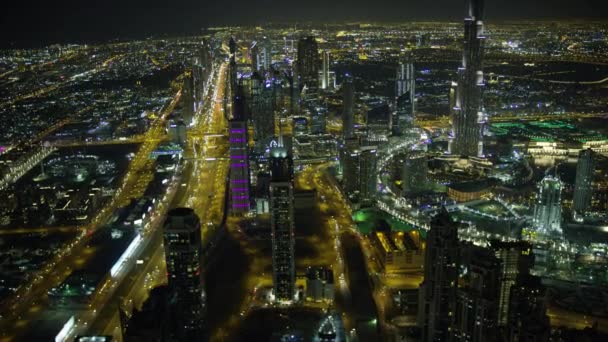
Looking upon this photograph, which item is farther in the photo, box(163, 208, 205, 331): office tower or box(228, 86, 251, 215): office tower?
box(228, 86, 251, 215): office tower

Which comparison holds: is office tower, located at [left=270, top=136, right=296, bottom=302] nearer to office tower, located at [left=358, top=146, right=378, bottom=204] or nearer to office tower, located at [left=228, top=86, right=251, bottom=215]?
office tower, located at [left=228, top=86, right=251, bottom=215]

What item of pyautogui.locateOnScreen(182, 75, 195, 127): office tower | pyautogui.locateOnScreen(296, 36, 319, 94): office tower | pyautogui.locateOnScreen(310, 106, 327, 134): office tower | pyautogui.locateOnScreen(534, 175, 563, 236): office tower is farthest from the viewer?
pyautogui.locateOnScreen(296, 36, 319, 94): office tower

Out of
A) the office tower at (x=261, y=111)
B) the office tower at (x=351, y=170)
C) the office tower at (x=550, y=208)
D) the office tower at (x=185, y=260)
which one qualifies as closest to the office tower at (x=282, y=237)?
the office tower at (x=185, y=260)

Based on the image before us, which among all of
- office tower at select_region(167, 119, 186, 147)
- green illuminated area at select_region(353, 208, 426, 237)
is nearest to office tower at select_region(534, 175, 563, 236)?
green illuminated area at select_region(353, 208, 426, 237)

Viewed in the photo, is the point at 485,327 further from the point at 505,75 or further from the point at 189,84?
the point at 505,75

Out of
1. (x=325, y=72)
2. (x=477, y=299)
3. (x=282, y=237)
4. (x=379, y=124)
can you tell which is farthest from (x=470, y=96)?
(x=477, y=299)

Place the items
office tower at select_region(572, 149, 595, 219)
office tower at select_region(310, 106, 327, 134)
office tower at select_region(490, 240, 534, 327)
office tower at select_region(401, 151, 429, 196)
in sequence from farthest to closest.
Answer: office tower at select_region(310, 106, 327, 134), office tower at select_region(401, 151, 429, 196), office tower at select_region(572, 149, 595, 219), office tower at select_region(490, 240, 534, 327)

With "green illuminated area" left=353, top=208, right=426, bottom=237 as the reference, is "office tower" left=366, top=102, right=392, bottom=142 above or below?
above

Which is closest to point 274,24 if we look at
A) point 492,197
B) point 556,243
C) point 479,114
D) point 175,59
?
point 175,59
